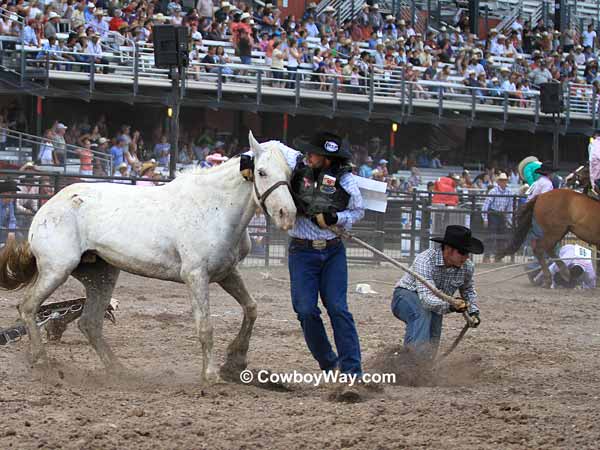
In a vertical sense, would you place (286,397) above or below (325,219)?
below

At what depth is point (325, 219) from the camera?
6648 millimetres

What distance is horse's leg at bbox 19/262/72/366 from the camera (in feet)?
24.5

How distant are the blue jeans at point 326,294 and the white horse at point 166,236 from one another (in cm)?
35

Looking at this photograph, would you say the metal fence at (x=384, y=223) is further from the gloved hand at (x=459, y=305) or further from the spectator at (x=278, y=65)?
the gloved hand at (x=459, y=305)

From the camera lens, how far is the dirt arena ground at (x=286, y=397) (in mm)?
5480

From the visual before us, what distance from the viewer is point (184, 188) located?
7324 millimetres

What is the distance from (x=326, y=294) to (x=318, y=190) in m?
0.68

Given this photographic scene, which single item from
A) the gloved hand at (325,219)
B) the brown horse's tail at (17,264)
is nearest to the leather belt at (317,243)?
the gloved hand at (325,219)

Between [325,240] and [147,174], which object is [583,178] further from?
[325,240]

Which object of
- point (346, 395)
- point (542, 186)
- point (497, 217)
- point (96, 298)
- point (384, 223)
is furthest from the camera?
point (497, 217)

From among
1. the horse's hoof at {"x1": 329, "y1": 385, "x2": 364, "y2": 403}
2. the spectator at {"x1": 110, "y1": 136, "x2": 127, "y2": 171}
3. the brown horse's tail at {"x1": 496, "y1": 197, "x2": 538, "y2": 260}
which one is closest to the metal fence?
the brown horse's tail at {"x1": 496, "y1": 197, "x2": 538, "y2": 260}

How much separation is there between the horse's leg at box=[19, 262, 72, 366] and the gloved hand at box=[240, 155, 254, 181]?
4.94 ft

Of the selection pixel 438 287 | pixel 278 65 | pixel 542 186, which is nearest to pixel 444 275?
pixel 438 287

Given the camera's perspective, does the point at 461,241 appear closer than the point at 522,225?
Yes
